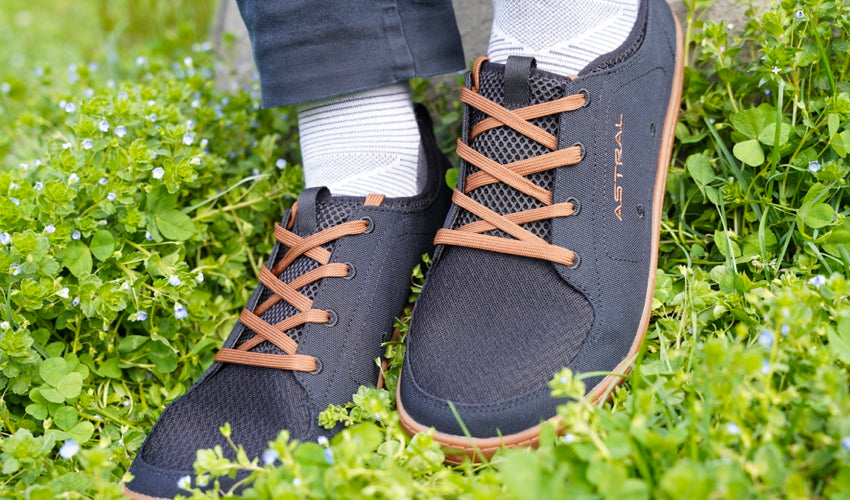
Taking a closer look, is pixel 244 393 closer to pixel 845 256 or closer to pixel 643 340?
pixel 643 340

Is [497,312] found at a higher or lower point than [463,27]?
lower

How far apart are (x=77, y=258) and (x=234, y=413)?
0.56 meters

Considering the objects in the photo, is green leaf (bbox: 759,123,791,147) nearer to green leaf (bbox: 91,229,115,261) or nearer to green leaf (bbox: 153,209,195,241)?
green leaf (bbox: 153,209,195,241)

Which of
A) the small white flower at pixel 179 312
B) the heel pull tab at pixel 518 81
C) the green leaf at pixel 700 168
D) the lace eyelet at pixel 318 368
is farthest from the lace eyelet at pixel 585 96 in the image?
the small white flower at pixel 179 312

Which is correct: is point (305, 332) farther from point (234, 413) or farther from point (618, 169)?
point (618, 169)

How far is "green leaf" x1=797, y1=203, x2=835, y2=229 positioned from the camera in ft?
4.47

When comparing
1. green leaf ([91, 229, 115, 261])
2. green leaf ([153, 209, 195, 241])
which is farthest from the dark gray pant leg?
green leaf ([91, 229, 115, 261])

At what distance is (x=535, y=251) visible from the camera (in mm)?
1314

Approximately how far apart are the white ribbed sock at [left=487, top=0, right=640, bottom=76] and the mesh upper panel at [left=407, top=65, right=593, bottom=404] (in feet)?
0.39

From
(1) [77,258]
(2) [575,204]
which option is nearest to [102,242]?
(1) [77,258]

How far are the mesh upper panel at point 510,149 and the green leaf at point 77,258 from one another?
86 cm

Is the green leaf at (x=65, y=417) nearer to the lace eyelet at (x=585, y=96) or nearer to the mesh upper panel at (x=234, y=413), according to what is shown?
the mesh upper panel at (x=234, y=413)

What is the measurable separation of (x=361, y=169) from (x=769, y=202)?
3.07ft

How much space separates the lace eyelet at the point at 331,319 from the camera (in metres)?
1.41
